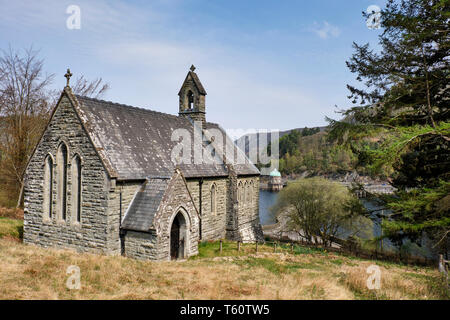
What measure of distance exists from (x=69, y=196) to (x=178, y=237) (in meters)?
5.92

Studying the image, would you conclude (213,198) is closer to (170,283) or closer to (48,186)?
(48,186)

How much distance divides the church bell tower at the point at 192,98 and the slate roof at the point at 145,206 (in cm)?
1139

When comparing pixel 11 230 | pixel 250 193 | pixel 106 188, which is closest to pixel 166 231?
pixel 106 188

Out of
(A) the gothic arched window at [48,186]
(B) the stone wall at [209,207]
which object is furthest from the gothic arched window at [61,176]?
(B) the stone wall at [209,207]

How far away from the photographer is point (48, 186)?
14820mm

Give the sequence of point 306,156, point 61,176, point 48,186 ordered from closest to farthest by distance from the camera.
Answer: point 61,176 < point 48,186 < point 306,156

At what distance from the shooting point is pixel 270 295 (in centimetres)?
725

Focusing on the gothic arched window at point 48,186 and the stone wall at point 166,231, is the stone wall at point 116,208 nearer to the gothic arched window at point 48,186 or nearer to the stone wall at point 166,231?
the stone wall at point 166,231

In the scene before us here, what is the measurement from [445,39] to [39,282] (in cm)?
1729

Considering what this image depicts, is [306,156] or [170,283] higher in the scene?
[306,156]

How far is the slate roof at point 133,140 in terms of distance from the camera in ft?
45.7

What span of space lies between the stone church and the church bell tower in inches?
282

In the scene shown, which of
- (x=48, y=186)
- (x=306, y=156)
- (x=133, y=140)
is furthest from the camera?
(x=306, y=156)
